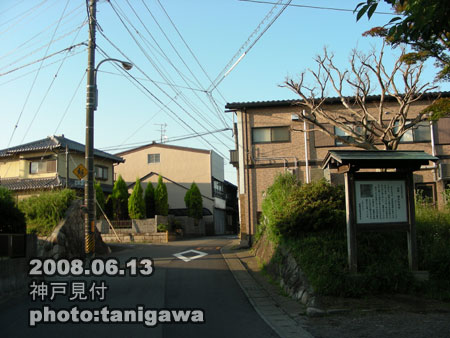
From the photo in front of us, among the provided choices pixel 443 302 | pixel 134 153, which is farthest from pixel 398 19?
pixel 134 153

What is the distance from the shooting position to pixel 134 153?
44.1m

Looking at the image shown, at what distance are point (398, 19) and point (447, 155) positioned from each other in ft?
55.9

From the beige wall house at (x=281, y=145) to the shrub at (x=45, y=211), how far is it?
349 inches

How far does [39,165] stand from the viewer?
1228 inches

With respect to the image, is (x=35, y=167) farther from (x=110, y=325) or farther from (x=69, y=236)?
(x=110, y=325)

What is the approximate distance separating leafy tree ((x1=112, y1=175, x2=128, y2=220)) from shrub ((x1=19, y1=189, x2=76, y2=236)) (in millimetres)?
13646

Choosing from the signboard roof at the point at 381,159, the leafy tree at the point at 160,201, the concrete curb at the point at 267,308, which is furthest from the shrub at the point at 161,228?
the signboard roof at the point at 381,159

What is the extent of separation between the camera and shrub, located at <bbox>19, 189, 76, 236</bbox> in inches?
699

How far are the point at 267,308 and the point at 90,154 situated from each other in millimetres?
9664

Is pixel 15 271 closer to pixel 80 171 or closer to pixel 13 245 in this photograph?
pixel 13 245

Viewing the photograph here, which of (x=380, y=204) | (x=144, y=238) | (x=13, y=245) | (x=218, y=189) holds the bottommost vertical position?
(x=144, y=238)

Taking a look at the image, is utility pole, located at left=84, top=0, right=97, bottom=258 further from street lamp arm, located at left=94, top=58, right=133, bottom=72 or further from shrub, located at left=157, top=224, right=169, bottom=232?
shrub, located at left=157, top=224, right=169, bottom=232

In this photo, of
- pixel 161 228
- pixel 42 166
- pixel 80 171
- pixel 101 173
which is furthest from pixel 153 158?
pixel 80 171

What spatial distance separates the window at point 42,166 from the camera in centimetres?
3075
